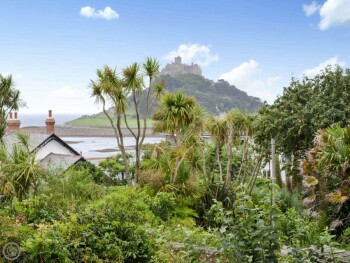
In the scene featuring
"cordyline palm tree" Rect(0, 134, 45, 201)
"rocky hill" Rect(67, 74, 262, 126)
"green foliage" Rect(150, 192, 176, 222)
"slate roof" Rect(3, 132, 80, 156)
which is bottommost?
"green foliage" Rect(150, 192, 176, 222)

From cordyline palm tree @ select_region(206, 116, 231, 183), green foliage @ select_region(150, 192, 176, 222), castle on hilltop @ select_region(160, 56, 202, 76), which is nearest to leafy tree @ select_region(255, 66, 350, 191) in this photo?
cordyline palm tree @ select_region(206, 116, 231, 183)

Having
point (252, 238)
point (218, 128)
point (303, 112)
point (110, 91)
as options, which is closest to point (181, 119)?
point (218, 128)

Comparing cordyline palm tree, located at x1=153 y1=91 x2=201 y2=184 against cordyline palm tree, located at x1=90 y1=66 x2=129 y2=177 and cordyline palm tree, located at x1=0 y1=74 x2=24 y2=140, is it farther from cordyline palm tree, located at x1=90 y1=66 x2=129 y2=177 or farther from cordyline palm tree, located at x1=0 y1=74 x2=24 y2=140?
cordyline palm tree, located at x1=0 y1=74 x2=24 y2=140

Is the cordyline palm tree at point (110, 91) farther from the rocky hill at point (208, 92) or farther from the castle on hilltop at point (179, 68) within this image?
the castle on hilltop at point (179, 68)

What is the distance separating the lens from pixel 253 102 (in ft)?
159

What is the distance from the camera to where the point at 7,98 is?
15141 mm

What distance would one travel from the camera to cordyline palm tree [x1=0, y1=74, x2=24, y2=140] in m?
13.8

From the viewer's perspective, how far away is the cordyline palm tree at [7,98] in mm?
13789

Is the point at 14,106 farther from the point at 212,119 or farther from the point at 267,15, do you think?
the point at 267,15

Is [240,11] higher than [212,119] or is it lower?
higher

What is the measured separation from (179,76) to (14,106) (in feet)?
138

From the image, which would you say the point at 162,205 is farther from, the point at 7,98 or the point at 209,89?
the point at 209,89

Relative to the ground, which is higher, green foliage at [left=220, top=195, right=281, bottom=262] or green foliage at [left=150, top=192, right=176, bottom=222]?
green foliage at [left=220, top=195, right=281, bottom=262]

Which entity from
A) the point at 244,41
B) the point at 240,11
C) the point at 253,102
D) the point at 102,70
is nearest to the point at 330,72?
the point at 240,11
